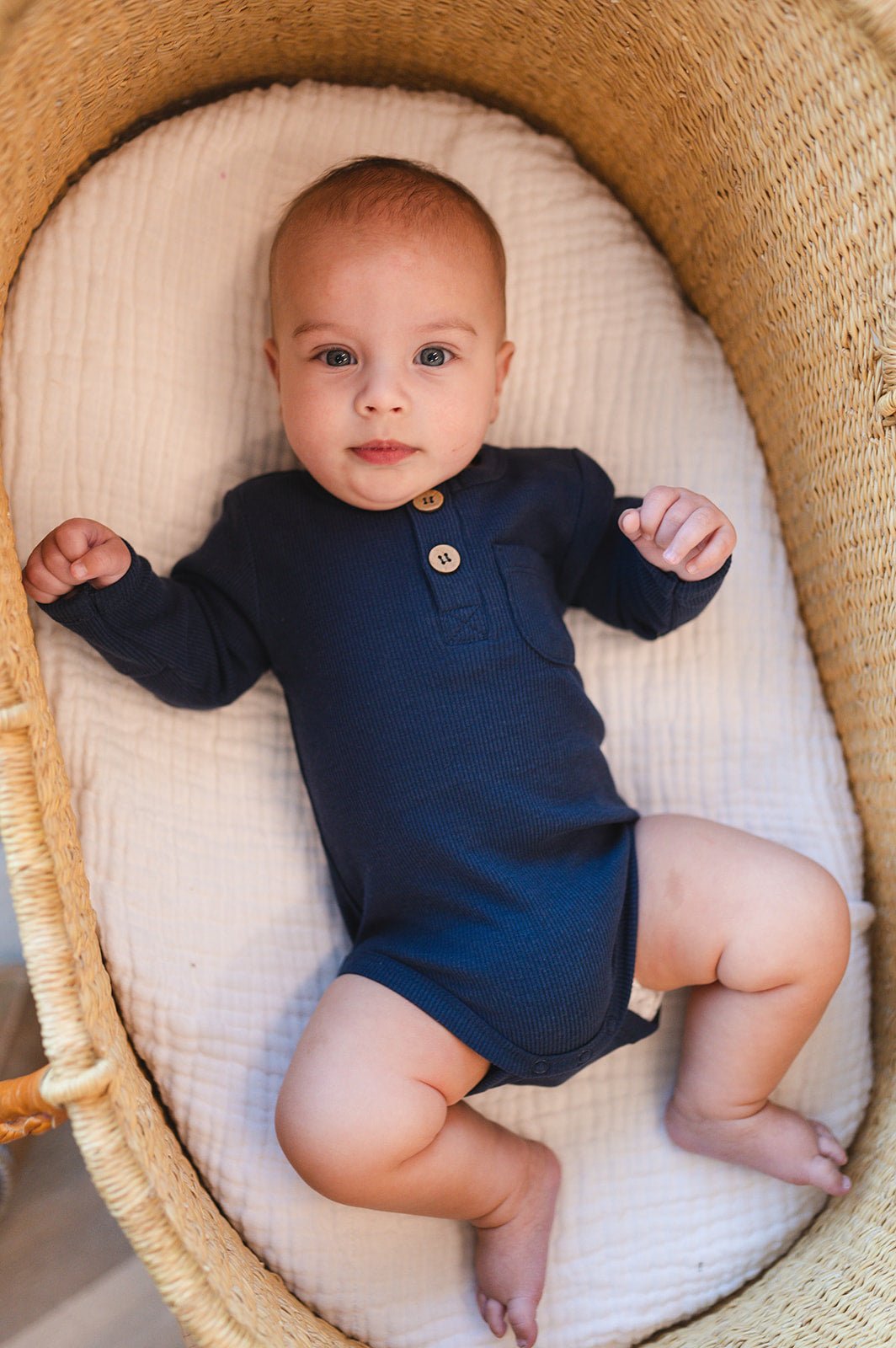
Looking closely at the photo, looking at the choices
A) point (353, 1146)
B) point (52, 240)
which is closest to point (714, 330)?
point (52, 240)

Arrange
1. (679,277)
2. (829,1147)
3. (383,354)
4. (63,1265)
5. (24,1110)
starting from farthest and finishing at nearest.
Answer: (679,277), (63,1265), (829,1147), (383,354), (24,1110)

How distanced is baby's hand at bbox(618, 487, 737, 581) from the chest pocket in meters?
0.12

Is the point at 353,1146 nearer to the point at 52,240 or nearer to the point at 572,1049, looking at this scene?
the point at 572,1049

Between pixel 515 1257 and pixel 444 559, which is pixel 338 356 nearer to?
pixel 444 559

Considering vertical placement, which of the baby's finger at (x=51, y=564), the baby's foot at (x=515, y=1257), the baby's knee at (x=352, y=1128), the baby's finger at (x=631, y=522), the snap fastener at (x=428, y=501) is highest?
the snap fastener at (x=428, y=501)

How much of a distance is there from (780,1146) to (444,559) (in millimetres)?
665

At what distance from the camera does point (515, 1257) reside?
43.9 inches

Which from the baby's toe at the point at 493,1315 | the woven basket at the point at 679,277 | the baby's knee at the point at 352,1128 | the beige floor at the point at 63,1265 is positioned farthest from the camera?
the beige floor at the point at 63,1265

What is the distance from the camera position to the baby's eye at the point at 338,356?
3.58 ft

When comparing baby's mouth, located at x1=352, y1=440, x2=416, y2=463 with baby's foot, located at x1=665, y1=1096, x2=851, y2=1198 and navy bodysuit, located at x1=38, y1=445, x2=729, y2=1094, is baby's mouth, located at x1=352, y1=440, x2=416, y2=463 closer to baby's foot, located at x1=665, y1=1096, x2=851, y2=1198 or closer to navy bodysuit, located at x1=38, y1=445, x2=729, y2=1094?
navy bodysuit, located at x1=38, y1=445, x2=729, y2=1094

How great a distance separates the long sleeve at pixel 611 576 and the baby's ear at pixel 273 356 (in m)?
0.33

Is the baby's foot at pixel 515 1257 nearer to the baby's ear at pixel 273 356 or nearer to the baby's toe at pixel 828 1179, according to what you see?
the baby's toe at pixel 828 1179

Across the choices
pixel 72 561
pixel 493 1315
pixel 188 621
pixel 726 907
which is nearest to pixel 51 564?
pixel 72 561

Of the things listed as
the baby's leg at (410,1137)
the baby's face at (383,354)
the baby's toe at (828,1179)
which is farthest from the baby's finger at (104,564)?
the baby's toe at (828,1179)
